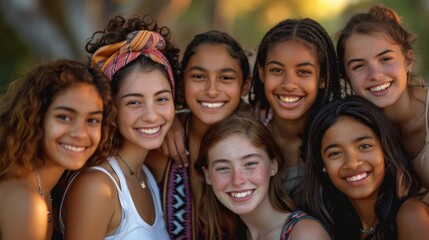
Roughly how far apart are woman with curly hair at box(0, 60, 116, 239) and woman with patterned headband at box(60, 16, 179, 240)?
0.21 m

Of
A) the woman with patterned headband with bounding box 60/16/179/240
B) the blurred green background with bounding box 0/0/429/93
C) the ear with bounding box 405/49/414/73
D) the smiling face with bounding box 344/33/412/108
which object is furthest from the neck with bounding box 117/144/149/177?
the blurred green background with bounding box 0/0/429/93

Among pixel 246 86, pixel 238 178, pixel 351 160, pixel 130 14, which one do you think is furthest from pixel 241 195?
pixel 130 14

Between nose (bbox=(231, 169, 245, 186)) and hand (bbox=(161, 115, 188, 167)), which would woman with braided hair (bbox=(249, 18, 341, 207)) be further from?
hand (bbox=(161, 115, 188, 167))

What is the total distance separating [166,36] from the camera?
452 centimetres

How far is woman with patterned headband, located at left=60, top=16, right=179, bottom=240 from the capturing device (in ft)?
12.1

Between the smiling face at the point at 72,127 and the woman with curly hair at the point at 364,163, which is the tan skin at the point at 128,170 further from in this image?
the woman with curly hair at the point at 364,163

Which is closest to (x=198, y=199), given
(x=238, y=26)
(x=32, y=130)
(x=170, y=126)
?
(x=170, y=126)

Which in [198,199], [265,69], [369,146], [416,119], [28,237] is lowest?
[28,237]

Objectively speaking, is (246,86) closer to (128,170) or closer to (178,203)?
(178,203)

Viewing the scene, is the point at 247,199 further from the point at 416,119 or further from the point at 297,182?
the point at 416,119

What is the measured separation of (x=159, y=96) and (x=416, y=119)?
1723 mm

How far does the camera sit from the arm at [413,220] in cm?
358

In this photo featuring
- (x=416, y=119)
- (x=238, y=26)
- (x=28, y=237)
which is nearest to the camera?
(x=28, y=237)

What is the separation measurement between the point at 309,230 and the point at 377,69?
47.5 inches
